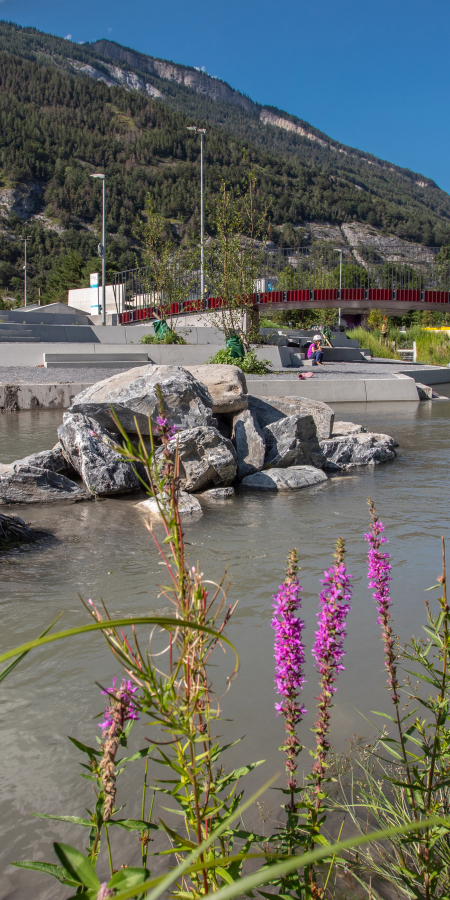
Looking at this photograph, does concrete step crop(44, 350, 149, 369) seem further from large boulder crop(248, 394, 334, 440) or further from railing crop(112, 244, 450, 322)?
large boulder crop(248, 394, 334, 440)

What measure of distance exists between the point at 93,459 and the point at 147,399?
102 cm

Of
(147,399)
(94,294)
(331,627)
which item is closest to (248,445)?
(147,399)

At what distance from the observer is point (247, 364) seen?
18.1 meters

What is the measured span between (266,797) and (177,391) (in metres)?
5.95

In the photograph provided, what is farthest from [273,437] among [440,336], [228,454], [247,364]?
[440,336]

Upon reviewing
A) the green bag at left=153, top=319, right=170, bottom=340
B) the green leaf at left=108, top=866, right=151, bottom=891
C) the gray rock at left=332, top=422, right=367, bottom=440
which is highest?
the green bag at left=153, top=319, right=170, bottom=340

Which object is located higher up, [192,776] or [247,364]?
[247,364]

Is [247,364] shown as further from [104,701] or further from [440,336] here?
[440,336]

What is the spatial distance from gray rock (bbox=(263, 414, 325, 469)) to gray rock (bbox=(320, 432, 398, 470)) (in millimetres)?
262

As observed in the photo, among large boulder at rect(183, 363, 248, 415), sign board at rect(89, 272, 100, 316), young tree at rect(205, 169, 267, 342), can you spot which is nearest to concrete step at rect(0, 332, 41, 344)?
young tree at rect(205, 169, 267, 342)

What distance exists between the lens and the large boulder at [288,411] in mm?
9641

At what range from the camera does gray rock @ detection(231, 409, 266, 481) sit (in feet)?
27.0

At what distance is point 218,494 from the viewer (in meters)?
7.23

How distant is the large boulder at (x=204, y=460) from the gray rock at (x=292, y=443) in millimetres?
1158
